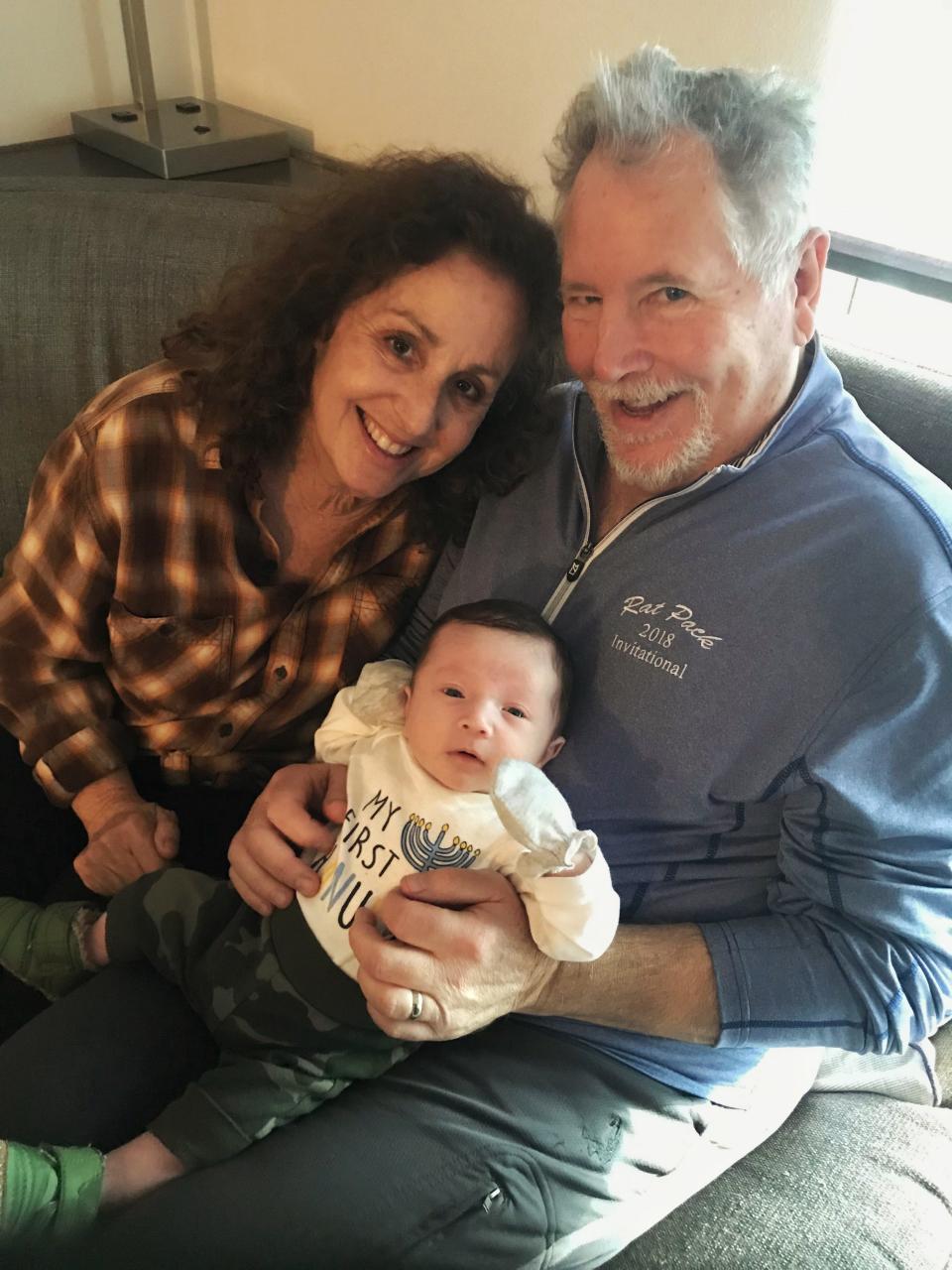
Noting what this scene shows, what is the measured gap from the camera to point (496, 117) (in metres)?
2.04

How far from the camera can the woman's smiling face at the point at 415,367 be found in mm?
1306

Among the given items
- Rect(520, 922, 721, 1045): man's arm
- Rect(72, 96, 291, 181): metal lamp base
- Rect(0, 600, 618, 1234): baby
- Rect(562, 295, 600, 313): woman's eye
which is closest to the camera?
Rect(0, 600, 618, 1234): baby

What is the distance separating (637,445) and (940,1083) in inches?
34.5

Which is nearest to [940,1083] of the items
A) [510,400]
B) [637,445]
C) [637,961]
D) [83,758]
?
[637,961]

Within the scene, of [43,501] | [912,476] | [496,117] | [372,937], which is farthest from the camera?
[496,117]

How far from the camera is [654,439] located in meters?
1.25

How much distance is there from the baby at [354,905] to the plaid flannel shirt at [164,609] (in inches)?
8.9

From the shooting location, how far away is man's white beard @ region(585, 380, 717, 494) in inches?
48.3

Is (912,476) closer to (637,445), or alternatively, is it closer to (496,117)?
(637,445)

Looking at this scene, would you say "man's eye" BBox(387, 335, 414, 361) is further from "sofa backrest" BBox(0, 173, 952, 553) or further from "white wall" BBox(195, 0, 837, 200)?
"white wall" BBox(195, 0, 837, 200)

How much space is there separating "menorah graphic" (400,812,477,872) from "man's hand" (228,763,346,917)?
0.12 meters

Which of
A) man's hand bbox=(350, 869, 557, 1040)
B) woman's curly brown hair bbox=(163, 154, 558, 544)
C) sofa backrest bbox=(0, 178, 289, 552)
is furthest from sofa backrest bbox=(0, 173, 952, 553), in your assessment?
man's hand bbox=(350, 869, 557, 1040)

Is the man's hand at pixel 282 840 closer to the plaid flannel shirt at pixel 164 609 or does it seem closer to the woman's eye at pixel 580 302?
the plaid flannel shirt at pixel 164 609

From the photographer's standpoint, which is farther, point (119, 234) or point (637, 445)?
point (119, 234)
